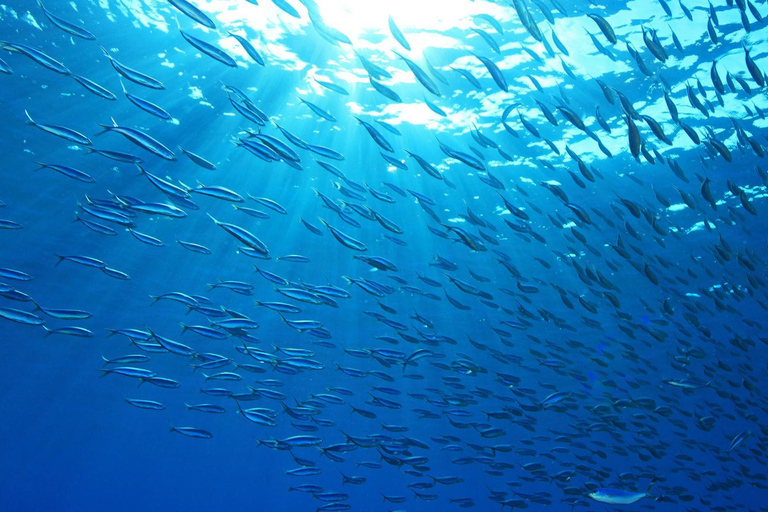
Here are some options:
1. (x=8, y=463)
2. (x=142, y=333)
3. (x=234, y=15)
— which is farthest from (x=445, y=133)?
(x=8, y=463)

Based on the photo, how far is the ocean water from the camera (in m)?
7.16

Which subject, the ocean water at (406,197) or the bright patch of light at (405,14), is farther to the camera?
the bright patch of light at (405,14)

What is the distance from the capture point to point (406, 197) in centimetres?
1669

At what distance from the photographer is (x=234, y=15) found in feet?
37.3

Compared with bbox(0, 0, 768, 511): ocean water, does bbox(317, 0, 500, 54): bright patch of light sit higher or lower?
higher

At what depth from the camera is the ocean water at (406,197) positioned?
7164 mm

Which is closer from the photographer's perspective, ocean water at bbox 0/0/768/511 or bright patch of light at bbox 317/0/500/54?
ocean water at bbox 0/0/768/511

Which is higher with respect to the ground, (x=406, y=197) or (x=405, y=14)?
(x=405, y=14)

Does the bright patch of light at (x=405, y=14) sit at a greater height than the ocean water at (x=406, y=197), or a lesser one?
greater

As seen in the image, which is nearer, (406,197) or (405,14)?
(405,14)

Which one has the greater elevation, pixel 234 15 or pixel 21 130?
pixel 234 15

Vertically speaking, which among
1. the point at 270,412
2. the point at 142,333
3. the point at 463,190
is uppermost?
the point at 463,190

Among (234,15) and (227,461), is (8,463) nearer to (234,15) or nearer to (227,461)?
(227,461)

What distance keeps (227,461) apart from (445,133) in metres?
72.8
